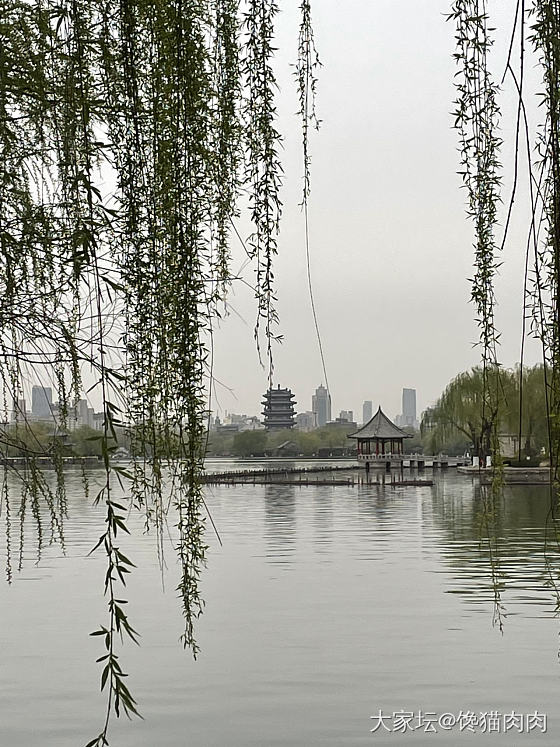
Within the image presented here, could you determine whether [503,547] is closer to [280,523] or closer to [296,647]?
[280,523]

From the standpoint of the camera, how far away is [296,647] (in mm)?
12055

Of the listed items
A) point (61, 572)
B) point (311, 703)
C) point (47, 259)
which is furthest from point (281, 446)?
point (47, 259)

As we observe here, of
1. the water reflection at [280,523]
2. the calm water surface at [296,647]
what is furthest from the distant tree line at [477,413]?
the calm water surface at [296,647]

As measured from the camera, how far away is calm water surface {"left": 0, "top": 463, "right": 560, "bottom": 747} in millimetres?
9195

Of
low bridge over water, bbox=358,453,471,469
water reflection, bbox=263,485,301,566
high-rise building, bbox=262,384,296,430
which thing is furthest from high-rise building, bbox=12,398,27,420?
low bridge over water, bbox=358,453,471,469

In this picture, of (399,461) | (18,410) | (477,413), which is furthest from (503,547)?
(399,461)

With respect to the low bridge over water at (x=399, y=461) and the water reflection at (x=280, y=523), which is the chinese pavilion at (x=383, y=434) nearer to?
the low bridge over water at (x=399, y=461)

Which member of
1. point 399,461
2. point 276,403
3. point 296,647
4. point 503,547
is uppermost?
point 276,403

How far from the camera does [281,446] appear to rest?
279 feet

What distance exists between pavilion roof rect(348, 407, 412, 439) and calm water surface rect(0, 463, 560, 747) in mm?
26760

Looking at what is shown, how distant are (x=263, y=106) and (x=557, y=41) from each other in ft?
1.48

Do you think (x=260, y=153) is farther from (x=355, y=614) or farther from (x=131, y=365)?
(x=355, y=614)

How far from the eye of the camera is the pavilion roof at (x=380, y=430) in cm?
4928

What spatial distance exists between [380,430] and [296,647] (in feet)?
124
